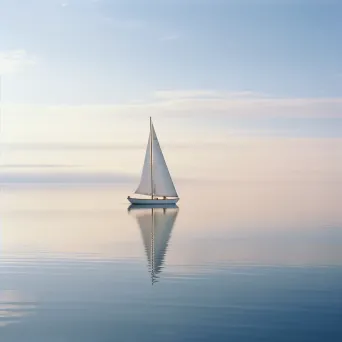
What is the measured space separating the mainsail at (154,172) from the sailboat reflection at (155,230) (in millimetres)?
3317

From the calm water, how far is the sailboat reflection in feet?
0.68

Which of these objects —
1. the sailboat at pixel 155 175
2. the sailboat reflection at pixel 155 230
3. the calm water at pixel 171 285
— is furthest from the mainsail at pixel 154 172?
the calm water at pixel 171 285

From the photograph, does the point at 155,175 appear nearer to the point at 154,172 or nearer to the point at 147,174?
the point at 154,172

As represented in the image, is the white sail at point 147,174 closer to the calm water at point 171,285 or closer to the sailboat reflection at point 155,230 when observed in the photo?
the sailboat reflection at point 155,230

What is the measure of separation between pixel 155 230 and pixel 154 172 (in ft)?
111

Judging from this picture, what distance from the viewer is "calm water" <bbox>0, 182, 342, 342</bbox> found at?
25281 millimetres

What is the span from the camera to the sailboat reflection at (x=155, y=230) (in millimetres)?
45125

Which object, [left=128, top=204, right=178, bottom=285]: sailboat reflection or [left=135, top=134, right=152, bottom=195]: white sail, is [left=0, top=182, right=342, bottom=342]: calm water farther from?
[left=135, top=134, right=152, bottom=195]: white sail

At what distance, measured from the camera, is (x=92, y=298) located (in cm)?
3169

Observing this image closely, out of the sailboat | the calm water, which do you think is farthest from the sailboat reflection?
the sailboat

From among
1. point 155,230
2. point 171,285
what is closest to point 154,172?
point 155,230

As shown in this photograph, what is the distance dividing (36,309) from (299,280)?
16.7 m

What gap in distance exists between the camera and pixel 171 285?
35.0m

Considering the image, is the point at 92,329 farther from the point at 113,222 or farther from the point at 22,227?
the point at 113,222
